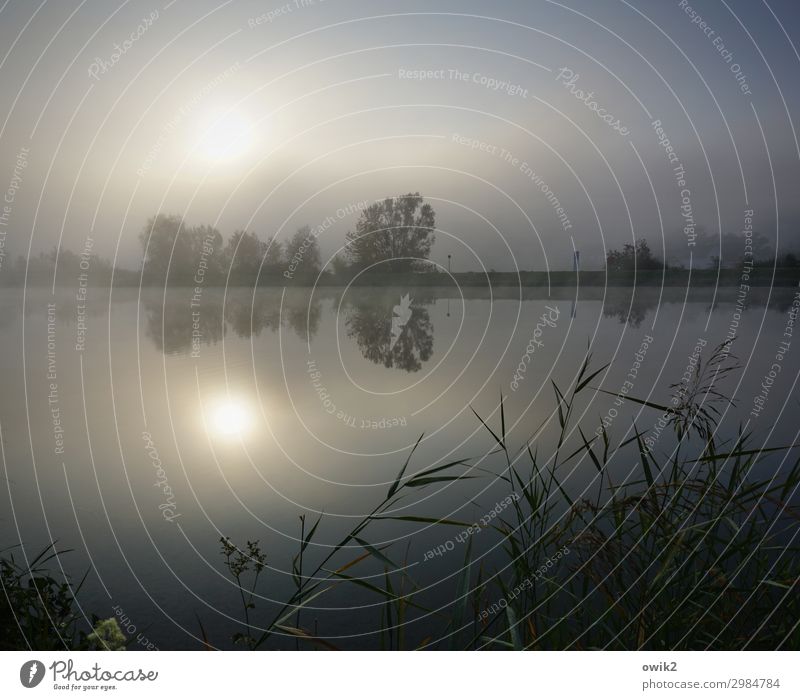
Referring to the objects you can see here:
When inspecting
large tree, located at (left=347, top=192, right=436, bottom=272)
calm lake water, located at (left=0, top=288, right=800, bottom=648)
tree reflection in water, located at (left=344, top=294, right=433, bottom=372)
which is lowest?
calm lake water, located at (left=0, top=288, right=800, bottom=648)

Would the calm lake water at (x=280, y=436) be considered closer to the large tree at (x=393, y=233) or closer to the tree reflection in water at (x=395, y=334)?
the tree reflection in water at (x=395, y=334)

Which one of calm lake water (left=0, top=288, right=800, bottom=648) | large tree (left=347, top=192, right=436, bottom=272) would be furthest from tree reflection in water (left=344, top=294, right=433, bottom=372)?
large tree (left=347, top=192, right=436, bottom=272)

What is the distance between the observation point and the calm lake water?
5375mm

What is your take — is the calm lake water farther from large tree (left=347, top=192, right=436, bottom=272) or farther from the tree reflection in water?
large tree (left=347, top=192, right=436, bottom=272)

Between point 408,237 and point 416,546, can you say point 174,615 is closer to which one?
point 416,546

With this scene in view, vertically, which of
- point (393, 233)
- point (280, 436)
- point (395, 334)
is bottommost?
point (280, 436)

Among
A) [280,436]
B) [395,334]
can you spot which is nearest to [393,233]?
[280,436]

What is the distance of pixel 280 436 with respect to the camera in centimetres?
894

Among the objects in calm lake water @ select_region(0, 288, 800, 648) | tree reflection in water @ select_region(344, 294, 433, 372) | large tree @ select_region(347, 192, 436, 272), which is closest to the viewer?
calm lake water @ select_region(0, 288, 800, 648)

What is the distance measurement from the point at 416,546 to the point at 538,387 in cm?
610

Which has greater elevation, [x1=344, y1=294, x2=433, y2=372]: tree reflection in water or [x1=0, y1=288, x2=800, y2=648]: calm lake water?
[x1=344, y1=294, x2=433, y2=372]: tree reflection in water

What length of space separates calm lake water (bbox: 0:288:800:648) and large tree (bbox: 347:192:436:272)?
2112mm

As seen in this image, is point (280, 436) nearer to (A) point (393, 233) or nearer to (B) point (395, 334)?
(A) point (393, 233)

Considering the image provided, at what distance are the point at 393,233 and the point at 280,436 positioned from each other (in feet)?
11.5
